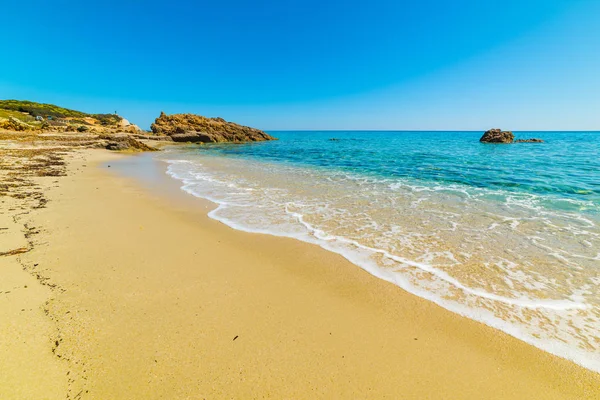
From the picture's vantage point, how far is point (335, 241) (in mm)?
5824

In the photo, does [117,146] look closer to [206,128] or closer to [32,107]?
[206,128]

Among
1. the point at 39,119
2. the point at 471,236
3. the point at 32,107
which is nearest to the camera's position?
the point at 471,236

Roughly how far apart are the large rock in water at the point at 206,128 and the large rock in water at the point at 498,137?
46638 mm

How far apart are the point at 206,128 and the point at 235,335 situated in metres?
58.8

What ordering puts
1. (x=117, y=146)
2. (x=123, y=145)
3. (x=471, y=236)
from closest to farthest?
(x=471, y=236) → (x=117, y=146) → (x=123, y=145)

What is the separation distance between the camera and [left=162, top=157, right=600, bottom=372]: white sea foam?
3512 millimetres

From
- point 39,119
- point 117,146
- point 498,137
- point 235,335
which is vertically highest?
point 39,119

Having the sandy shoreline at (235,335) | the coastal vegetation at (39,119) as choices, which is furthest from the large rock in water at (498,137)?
the coastal vegetation at (39,119)

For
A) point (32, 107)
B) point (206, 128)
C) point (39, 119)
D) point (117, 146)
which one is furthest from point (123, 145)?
point (32, 107)

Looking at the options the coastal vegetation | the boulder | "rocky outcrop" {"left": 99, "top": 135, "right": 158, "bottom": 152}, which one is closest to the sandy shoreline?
the boulder

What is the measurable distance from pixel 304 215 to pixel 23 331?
19.2 feet

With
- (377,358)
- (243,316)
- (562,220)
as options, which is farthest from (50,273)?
(562,220)

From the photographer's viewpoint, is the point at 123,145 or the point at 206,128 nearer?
the point at 123,145

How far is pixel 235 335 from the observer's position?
2977 millimetres
